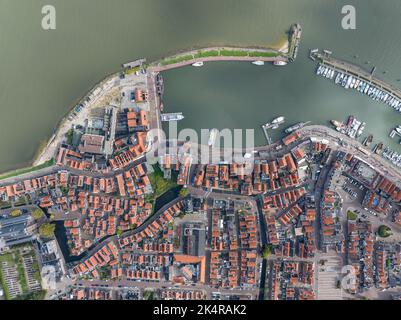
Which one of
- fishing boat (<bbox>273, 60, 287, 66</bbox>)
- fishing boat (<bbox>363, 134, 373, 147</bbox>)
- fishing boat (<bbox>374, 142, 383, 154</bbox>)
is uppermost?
fishing boat (<bbox>273, 60, 287, 66</bbox>)

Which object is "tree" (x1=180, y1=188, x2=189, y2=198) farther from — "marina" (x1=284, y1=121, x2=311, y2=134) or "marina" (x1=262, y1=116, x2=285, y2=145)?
"marina" (x1=284, y1=121, x2=311, y2=134)

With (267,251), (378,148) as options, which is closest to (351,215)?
(378,148)

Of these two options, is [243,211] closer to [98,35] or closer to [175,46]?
[175,46]

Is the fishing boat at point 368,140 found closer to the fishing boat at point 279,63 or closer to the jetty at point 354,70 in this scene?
the jetty at point 354,70

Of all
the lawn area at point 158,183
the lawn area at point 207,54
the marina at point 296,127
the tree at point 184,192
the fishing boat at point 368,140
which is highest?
the lawn area at point 207,54

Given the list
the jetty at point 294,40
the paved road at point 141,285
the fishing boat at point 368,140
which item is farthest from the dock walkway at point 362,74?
the paved road at point 141,285

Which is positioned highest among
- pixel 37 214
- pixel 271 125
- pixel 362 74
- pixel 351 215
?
pixel 362 74

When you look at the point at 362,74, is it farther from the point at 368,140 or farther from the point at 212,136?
the point at 212,136

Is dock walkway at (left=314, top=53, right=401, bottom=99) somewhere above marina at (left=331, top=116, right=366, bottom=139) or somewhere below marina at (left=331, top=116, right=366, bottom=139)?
above

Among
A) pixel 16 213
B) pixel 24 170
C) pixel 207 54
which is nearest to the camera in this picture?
pixel 16 213

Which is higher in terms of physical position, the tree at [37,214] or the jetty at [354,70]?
the jetty at [354,70]

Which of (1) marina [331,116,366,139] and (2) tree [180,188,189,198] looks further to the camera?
(1) marina [331,116,366,139]

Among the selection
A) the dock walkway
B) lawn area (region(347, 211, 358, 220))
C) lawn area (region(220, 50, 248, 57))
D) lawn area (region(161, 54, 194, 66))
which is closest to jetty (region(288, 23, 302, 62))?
the dock walkway
